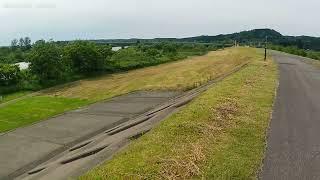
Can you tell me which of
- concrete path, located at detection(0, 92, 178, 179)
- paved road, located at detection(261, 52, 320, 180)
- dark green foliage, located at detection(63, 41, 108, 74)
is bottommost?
concrete path, located at detection(0, 92, 178, 179)

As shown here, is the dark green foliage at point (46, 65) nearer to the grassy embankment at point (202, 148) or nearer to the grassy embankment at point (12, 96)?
the grassy embankment at point (12, 96)

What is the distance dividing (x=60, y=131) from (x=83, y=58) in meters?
48.2

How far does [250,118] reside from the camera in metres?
19.9

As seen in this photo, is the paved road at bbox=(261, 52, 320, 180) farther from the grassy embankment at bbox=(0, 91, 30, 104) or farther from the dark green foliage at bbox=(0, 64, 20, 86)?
the dark green foliage at bbox=(0, 64, 20, 86)

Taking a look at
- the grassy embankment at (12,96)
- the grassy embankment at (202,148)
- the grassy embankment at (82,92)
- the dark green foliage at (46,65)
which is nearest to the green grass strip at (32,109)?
the grassy embankment at (82,92)

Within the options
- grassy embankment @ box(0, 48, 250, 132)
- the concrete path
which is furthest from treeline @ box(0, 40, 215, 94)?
the concrete path

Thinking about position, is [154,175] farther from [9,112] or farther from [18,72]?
[18,72]

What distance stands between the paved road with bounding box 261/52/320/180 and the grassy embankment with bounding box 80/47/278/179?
45 centimetres

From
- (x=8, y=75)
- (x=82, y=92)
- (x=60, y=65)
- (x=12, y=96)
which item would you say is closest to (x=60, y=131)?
(x=82, y=92)

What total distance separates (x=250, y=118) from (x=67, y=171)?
857 centimetres

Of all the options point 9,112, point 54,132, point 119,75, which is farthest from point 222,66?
point 54,132

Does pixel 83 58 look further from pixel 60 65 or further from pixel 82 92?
pixel 82 92

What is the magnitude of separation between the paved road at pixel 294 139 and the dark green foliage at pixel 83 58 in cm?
5738

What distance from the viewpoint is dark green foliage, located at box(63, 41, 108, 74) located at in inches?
3219
